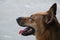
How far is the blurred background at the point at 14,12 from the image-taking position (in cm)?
912

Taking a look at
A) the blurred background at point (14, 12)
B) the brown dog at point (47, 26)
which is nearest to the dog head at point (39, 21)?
the brown dog at point (47, 26)

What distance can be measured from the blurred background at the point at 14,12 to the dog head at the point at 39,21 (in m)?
2.47

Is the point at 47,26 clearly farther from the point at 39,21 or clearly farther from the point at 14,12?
the point at 14,12

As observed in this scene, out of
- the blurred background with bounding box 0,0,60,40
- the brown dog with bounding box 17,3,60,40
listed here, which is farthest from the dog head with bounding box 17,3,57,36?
the blurred background with bounding box 0,0,60,40

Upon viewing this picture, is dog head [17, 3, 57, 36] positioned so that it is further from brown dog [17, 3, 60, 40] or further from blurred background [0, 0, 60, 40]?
blurred background [0, 0, 60, 40]

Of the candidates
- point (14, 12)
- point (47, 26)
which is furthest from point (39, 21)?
point (14, 12)

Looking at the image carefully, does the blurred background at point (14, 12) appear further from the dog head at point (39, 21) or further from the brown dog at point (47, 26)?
the brown dog at point (47, 26)

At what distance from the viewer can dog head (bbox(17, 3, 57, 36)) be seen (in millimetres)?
5801

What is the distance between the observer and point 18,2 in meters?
13.1

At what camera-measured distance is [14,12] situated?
11336mm

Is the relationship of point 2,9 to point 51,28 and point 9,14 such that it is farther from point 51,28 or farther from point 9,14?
point 51,28

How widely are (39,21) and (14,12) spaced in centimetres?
535

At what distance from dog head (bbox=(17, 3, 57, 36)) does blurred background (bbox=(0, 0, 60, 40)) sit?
2468 mm

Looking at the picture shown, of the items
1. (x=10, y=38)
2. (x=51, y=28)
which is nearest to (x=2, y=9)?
(x=10, y=38)
